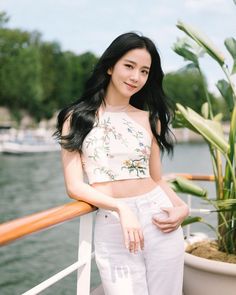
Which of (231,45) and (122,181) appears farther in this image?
(231,45)

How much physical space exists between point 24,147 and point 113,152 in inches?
1256

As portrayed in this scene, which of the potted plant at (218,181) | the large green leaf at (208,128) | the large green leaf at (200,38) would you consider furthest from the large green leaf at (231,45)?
the large green leaf at (208,128)

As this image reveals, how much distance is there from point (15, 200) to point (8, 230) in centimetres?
1683

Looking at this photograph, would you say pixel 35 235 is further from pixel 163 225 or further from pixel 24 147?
pixel 24 147

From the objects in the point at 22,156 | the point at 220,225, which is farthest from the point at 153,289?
the point at 22,156

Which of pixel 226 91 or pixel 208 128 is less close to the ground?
pixel 226 91

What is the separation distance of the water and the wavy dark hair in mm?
561

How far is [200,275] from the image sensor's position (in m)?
2.20

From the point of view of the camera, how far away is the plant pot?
2112 millimetres

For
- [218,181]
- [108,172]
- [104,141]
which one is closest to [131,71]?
[104,141]

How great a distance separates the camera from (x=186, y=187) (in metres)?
2.27

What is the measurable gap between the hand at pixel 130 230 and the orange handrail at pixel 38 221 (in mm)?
145

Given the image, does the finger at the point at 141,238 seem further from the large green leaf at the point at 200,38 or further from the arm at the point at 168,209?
the large green leaf at the point at 200,38

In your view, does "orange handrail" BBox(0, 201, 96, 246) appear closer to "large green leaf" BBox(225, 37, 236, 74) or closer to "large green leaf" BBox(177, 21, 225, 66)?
"large green leaf" BBox(177, 21, 225, 66)
